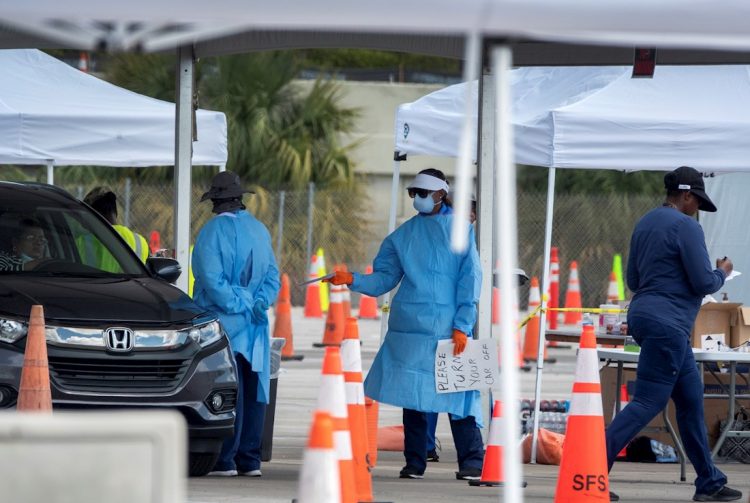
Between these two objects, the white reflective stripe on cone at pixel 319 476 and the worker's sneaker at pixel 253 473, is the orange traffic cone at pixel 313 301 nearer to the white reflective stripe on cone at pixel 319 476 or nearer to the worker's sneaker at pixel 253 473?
the worker's sneaker at pixel 253 473

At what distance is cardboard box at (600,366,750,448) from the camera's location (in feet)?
38.0

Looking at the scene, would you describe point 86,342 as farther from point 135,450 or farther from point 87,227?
point 135,450

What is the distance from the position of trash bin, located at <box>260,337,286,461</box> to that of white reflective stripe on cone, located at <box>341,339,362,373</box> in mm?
1763

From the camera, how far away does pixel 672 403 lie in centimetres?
1171

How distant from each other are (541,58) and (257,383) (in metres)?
3.11

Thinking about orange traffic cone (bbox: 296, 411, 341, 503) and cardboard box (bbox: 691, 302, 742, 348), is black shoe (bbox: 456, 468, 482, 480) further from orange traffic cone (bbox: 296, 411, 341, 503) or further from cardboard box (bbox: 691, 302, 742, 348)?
orange traffic cone (bbox: 296, 411, 341, 503)

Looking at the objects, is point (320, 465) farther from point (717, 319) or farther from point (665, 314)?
point (717, 319)

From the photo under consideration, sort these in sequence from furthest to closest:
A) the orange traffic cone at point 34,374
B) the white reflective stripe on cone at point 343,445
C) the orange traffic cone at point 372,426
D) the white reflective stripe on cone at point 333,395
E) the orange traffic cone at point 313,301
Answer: the orange traffic cone at point 313,301 < the orange traffic cone at point 372,426 < the orange traffic cone at point 34,374 < the white reflective stripe on cone at point 343,445 < the white reflective stripe on cone at point 333,395

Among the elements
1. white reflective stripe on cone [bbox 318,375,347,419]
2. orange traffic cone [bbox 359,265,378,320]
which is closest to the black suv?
white reflective stripe on cone [bbox 318,375,347,419]

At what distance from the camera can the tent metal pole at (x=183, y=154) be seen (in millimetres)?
10305

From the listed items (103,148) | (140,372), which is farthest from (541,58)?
(103,148)

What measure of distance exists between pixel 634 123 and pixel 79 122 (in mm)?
5310

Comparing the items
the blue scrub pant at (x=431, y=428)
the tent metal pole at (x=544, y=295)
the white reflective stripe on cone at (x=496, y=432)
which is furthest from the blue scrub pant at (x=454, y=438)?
the tent metal pole at (x=544, y=295)

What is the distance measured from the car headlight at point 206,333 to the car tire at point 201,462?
69 cm
